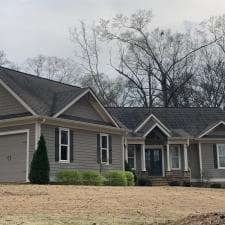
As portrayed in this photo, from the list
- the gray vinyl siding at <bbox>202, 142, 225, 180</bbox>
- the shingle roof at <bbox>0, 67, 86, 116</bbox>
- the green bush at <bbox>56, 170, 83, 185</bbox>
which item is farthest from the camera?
the gray vinyl siding at <bbox>202, 142, 225, 180</bbox>

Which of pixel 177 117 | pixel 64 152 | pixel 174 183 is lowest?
pixel 174 183

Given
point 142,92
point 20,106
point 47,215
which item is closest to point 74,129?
point 20,106

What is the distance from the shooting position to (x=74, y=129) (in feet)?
86.0

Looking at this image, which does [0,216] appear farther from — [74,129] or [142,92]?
[142,92]

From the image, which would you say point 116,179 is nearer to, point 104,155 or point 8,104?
point 104,155

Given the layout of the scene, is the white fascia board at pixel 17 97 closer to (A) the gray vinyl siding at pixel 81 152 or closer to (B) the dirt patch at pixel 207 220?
(A) the gray vinyl siding at pixel 81 152

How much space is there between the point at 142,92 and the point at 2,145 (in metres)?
31.1

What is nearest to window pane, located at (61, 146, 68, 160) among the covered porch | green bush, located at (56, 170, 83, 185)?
green bush, located at (56, 170, 83, 185)

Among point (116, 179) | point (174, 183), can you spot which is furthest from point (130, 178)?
point (174, 183)

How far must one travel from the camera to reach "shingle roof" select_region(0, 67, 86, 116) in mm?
24719

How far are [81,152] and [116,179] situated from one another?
2421 mm

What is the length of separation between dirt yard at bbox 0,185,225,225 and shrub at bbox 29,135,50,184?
4.38 metres

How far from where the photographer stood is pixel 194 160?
34.8m

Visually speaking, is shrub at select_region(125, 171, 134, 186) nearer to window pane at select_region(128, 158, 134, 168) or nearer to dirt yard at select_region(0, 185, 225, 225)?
window pane at select_region(128, 158, 134, 168)
